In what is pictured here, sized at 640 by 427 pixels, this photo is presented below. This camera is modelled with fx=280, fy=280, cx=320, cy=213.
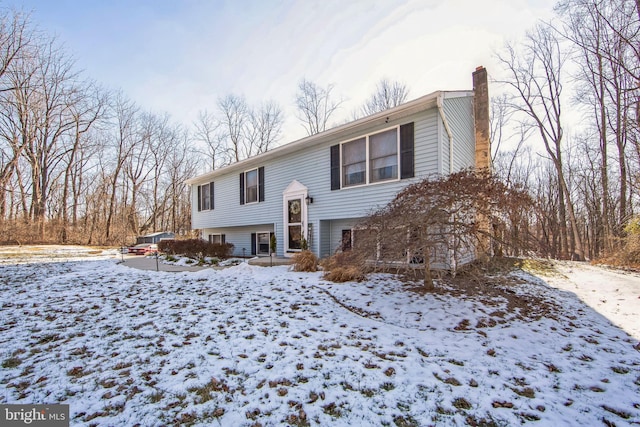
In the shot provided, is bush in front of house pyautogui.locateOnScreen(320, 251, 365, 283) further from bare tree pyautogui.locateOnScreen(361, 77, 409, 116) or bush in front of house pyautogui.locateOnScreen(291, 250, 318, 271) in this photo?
bare tree pyautogui.locateOnScreen(361, 77, 409, 116)

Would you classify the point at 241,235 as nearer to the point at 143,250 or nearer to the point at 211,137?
the point at 143,250

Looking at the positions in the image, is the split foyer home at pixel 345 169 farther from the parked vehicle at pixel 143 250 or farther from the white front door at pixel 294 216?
the parked vehicle at pixel 143 250

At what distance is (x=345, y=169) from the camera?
8984mm

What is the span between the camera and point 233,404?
2.34 metres

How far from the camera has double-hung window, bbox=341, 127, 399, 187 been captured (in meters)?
7.93

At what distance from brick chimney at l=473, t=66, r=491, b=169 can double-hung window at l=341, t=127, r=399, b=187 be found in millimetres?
4333

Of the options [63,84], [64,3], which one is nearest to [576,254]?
[64,3]

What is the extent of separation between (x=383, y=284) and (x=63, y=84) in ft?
91.5

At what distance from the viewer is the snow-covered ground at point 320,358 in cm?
228

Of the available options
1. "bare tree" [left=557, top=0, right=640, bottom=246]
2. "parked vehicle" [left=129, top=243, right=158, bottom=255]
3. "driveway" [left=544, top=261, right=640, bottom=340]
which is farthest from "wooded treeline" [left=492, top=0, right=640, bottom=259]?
"parked vehicle" [left=129, top=243, right=158, bottom=255]

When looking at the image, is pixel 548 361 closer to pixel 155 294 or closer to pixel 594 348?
pixel 594 348

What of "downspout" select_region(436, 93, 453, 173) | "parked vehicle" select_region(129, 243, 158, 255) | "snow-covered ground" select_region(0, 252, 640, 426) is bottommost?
"snow-covered ground" select_region(0, 252, 640, 426)

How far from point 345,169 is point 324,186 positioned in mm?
969

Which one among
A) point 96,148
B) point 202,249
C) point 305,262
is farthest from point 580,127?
point 96,148
